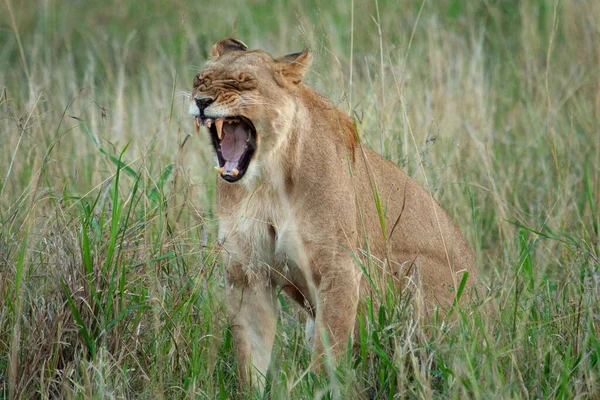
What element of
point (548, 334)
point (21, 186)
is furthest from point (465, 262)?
point (21, 186)

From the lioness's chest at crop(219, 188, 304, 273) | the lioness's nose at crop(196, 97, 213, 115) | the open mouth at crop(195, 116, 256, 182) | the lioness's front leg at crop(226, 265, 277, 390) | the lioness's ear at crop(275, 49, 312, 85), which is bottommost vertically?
the lioness's front leg at crop(226, 265, 277, 390)

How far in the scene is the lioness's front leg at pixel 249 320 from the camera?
4.34 meters

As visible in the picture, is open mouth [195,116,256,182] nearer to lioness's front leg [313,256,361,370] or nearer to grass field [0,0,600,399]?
grass field [0,0,600,399]

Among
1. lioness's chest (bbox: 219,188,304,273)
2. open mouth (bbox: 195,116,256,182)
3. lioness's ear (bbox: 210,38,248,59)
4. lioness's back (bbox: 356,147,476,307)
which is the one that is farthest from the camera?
lioness's back (bbox: 356,147,476,307)

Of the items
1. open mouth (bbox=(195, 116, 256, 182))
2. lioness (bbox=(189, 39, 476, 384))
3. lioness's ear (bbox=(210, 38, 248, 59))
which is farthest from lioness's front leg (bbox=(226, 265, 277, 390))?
lioness's ear (bbox=(210, 38, 248, 59))

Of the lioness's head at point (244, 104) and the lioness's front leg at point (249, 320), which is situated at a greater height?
the lioness's head at point (244, 104)

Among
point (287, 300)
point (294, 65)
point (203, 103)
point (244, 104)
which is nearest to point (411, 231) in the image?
point (287, 300)

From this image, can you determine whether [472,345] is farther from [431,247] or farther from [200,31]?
[200,31]

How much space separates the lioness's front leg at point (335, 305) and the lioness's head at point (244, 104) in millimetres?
502

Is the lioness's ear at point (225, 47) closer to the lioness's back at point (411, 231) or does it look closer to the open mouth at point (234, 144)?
the open mouth at point (234, 144)

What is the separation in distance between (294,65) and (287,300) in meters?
1.41

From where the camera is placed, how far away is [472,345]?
3.80 metres

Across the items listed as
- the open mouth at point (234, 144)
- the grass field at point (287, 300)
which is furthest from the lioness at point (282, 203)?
the grass field at point (287, 300)

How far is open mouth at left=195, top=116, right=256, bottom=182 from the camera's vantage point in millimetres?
4160
